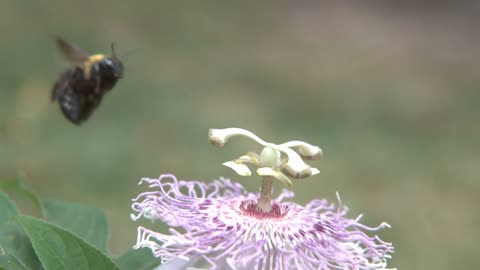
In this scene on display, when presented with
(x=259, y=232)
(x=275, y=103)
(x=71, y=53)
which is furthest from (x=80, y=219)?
(x=275, y=103)

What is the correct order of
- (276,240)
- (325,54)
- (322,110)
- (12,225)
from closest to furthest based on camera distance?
(276,240), (12,225), (322,110), (325,54)

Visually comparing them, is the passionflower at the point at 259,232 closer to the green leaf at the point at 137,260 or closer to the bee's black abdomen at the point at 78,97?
the green leaf at the point at 137,260

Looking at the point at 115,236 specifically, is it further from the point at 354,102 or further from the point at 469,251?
the point at 354,102

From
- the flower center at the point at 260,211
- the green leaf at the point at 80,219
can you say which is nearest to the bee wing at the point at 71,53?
the green leaf at the point at 80,219

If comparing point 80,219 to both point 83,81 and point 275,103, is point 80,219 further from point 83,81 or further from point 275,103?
point 275,103

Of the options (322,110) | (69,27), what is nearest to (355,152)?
(322,110)

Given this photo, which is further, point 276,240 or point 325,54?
point 325,54
